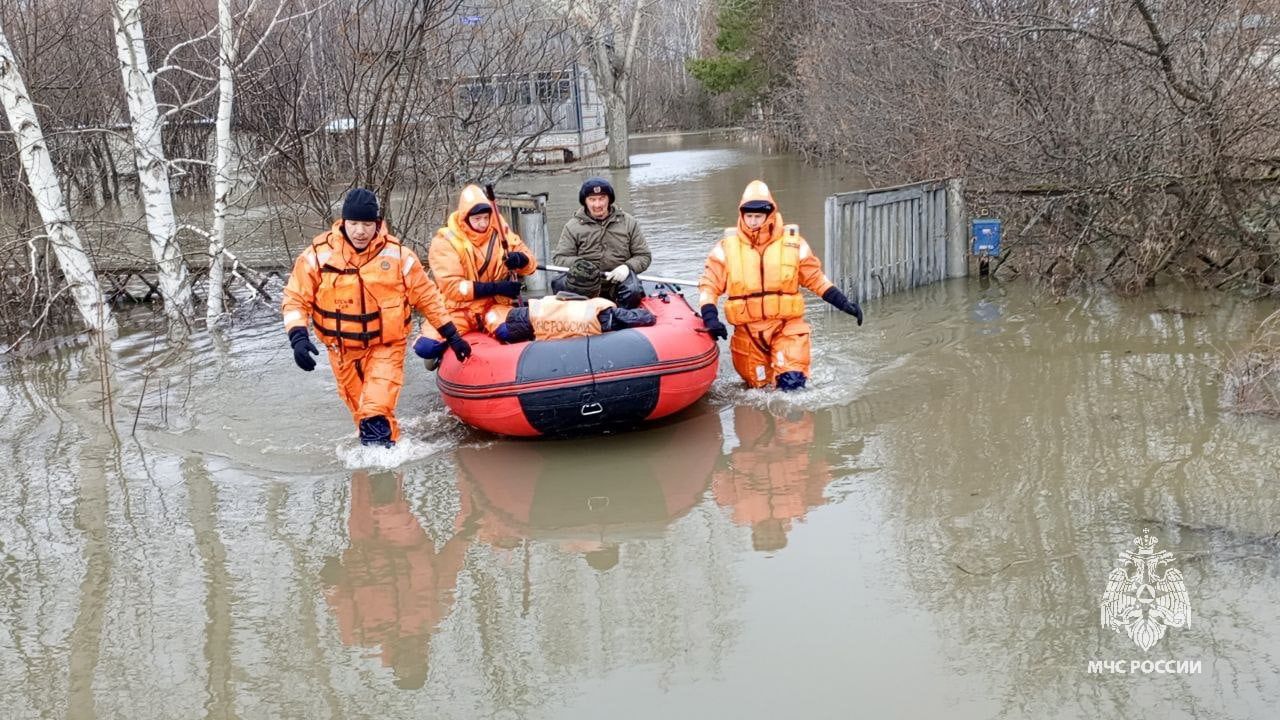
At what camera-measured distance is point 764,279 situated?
24.0 ft

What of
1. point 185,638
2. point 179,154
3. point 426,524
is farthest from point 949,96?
point 179,154

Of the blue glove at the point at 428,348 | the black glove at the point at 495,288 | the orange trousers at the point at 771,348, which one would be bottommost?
the orange trousers at the point at 771,348

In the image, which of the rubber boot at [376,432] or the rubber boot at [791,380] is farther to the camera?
the rubber boot at [791,380]

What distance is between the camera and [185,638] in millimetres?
4586

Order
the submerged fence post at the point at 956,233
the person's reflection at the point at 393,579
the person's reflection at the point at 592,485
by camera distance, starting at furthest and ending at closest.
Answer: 1. the submerged fence post at the point at 956,233
2. the person's reflection at the point at 592,485
3. the person's reflection at the point at 393,579

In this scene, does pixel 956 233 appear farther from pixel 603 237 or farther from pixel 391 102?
pixel 391 102

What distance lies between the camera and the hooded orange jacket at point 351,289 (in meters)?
6.42

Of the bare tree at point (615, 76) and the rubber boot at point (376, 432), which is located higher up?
the bare tree at point (615, 76)

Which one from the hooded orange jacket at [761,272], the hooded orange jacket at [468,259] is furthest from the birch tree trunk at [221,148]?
the hooded orange jacket at [761,272]

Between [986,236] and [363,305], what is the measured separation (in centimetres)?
619

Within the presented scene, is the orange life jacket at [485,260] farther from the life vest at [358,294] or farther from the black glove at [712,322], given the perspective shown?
the black glove at [712,322]

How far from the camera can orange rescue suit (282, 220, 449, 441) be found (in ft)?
21.1

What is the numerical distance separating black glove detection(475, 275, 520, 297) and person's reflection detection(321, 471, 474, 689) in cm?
157

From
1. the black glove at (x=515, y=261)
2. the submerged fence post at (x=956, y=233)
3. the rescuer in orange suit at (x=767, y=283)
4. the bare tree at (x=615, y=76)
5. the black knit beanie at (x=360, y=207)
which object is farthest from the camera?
the bare tree at (x=615, y=76)
